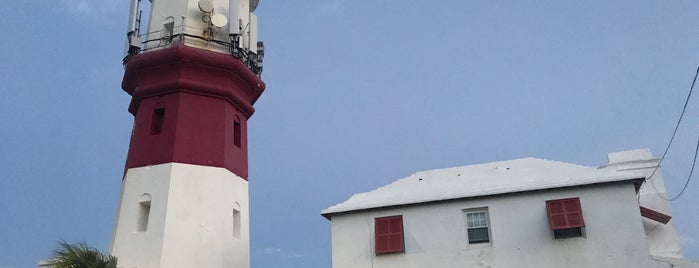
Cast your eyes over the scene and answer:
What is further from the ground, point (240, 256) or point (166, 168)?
point (166, 168)

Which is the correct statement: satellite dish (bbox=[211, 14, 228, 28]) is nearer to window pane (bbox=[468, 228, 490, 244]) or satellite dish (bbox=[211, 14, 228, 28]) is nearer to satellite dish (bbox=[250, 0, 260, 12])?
satellite dish (bbox=[250, 0, 260, 12])

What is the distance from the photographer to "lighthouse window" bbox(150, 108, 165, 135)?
2073 centimetres

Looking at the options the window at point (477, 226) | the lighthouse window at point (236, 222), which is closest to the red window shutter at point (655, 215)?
the window at point (477, 226)

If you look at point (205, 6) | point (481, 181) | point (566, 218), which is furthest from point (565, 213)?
point (205, 6)

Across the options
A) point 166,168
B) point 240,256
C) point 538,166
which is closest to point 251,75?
point 166,168

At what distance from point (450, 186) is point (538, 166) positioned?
3.19m

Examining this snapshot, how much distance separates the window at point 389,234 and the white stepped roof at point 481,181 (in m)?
0.52

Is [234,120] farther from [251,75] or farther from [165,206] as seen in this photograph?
[165,206]

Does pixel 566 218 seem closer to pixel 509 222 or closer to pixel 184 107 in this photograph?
pixel 509 222

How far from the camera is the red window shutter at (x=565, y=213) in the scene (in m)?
16.6

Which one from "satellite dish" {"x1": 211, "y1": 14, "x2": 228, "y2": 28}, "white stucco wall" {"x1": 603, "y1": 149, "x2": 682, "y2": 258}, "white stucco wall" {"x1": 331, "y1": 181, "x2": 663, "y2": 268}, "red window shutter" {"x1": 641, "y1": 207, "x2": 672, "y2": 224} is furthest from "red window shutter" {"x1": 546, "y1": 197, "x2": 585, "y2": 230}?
"satellite dish" {"x1": 211, "y1": 14, "x2": 228, "y2": 28}

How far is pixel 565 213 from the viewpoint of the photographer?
1683 cm

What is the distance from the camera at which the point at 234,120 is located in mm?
22219

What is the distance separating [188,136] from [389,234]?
310 inches
